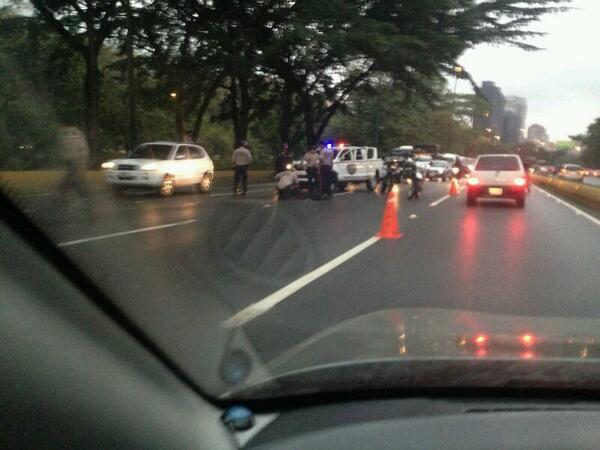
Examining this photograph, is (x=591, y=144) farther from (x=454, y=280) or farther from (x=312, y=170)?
(x=454, y=280)

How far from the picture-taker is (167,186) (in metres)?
21.8

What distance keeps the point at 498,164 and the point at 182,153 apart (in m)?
9.52

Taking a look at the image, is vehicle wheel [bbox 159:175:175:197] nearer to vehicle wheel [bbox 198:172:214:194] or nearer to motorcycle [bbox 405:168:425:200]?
vehicle wheel [bbox 198:172:214:194]

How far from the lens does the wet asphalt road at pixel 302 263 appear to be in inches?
195

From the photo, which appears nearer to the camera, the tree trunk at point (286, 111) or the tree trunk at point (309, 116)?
the tree trunk at point (286, 111)

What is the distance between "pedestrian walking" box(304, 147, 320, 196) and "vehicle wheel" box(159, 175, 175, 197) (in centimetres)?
496

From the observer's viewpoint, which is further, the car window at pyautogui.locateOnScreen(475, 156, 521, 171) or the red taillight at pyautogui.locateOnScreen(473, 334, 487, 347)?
the car window at pyautogui.locateOnScreen(475, 156, 521, 171)

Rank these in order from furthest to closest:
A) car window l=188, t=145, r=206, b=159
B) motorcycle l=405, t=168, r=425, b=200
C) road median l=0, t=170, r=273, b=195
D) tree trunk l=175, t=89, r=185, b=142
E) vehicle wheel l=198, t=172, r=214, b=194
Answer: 1. motorcycle l=405, t=168, r=425, b=200
2. tree trunk l=175, t=89, r=185, b=142
3. vehicle wheel l=198, t=172, r=214, b=194
4. car window l=188, t=145, r=206, b=159
5. road median l=0, t=170, r=273, b=195

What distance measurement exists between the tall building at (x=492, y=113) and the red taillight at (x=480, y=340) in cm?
4037

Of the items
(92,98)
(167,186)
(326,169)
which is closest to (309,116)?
(326,169)

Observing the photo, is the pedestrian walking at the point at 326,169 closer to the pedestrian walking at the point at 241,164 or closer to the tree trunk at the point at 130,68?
the pedestrian walking at the point at 241,164

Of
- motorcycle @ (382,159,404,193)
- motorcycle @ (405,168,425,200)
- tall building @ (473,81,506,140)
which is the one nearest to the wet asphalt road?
motorcycle @ (405,168,425,200)

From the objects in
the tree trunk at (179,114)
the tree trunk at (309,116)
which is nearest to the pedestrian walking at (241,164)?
the tree trunk at (179,114)

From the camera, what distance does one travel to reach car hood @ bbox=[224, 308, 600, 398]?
3104mm
